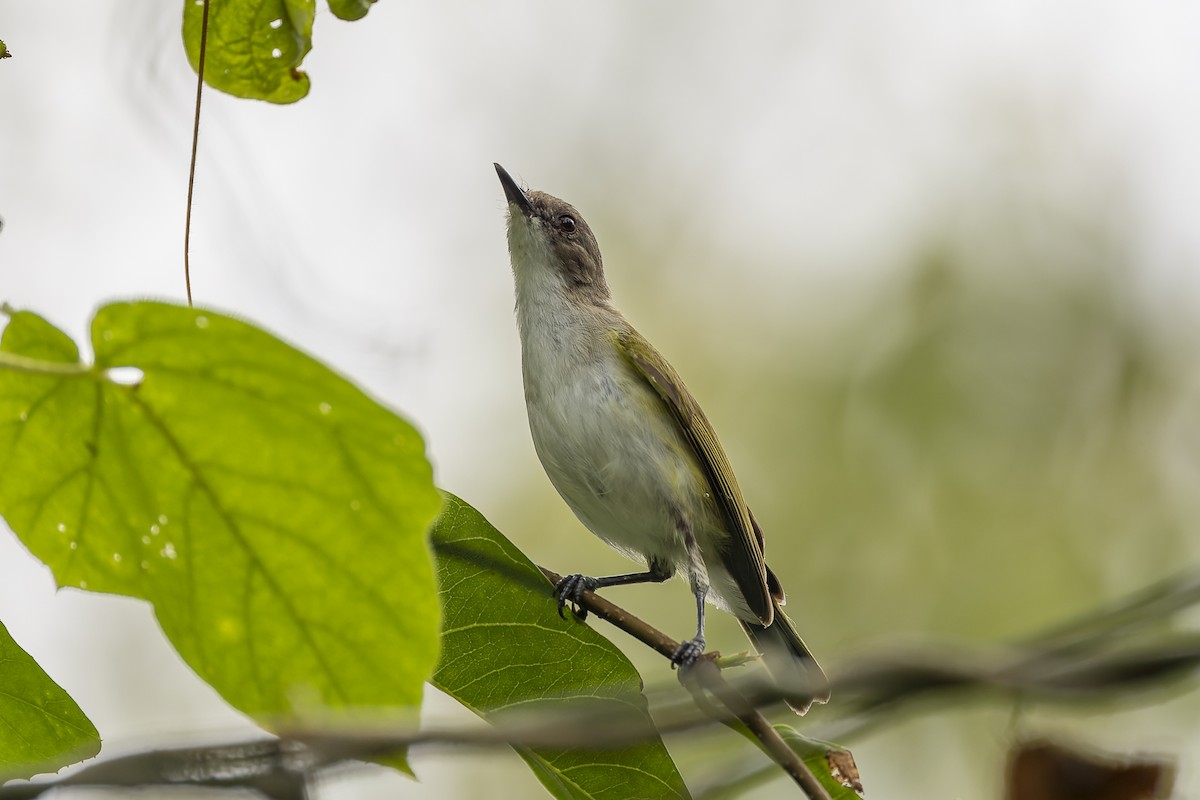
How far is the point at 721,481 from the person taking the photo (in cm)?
428

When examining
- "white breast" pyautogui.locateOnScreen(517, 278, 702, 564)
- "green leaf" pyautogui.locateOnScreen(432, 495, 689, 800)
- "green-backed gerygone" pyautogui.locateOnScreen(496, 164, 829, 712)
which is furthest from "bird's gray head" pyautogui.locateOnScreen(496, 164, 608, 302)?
"green leaf" pyautogui.locateOnScreen(432, 495, 689, 800)

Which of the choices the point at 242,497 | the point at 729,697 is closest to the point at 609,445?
Answer: the point at 242,497

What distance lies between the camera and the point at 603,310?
477 centimetres

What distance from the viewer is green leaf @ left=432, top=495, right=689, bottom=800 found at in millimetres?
2154

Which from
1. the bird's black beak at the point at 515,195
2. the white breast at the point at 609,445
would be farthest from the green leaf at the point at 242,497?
the bird's black beak at the point at 515,195

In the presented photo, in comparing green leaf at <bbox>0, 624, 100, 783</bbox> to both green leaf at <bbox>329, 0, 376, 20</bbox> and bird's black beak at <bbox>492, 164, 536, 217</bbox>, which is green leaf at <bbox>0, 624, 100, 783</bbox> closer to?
green leaf at <bbox>329, 0, 376, 20</bbox>

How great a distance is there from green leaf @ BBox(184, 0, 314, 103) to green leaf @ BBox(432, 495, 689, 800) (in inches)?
38.4

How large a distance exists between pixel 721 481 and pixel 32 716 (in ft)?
9.44

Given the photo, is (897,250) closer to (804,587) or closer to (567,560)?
(804,587)

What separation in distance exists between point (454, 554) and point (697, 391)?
8268 mm

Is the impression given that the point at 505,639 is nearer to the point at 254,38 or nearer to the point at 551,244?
the point at 254,38

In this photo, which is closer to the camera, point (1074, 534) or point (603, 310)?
point (603, 310)

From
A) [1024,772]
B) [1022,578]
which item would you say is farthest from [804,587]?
[1024,772]

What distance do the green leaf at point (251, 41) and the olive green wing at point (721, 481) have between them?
216cm
